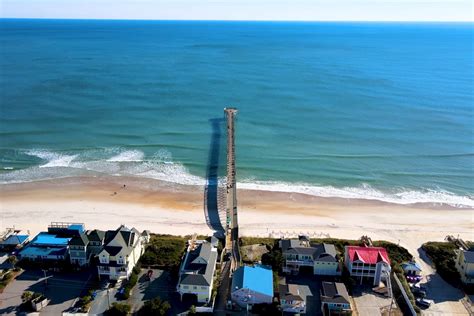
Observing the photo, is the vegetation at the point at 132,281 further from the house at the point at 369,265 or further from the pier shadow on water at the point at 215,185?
the house at the point at 369,265

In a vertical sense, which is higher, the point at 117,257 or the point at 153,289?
the point at 117,257

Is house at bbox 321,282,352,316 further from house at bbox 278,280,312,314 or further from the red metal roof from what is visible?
the red metal roof

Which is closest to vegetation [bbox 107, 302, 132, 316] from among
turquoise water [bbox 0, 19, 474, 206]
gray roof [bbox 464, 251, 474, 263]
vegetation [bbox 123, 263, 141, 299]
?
vegetation [bbox 123, 263, 141, 299]

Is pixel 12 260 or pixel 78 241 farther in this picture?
pixel 12 260

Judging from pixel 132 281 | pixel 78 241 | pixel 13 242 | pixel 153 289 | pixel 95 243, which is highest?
pixel 78 241

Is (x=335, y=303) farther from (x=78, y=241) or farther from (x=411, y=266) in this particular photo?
(x=78, y=241)

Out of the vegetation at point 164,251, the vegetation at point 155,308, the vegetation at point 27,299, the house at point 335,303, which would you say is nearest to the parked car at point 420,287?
the house at point 335,303

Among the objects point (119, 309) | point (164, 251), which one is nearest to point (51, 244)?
point (164, 251)

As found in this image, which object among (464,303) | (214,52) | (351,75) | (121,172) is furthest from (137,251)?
(214,52)
